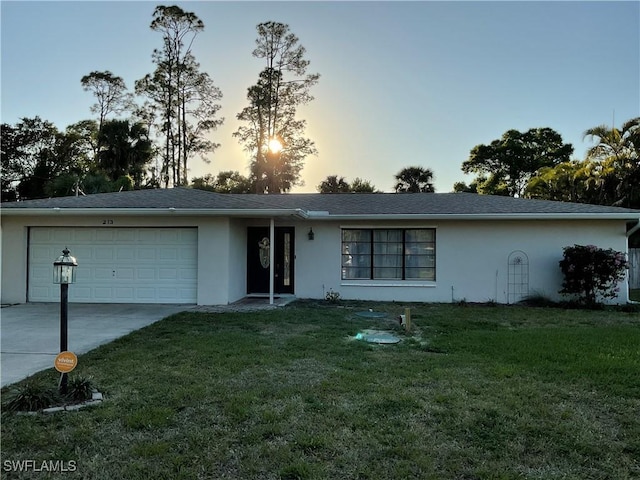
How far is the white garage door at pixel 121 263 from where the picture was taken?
11.0m

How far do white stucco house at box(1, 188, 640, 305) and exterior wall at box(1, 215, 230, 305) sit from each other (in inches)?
1.0

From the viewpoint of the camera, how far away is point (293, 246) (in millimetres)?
12625

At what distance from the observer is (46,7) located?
9.29 m

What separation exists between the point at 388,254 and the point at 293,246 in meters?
2.69

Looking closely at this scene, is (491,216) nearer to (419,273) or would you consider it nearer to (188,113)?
(419,273)

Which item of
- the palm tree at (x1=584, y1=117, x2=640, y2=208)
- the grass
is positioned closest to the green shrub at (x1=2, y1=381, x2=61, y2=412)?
the grass

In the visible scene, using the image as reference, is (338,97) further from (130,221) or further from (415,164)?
(415,164)

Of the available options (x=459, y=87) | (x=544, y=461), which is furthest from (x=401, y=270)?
(x=544, y=461)

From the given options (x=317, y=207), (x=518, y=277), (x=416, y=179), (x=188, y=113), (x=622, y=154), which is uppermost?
(x=188, y=113)

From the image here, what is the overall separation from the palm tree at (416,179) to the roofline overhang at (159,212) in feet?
66.8

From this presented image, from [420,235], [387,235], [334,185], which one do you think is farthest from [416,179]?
[387,235]

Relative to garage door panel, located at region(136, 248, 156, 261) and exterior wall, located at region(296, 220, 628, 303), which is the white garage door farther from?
exterior wall, located at region(296, 220, 628, 303)

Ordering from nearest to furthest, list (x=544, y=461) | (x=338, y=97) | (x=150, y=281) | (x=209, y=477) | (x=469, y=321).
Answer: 1. (x=209, y=477)
2. (x=544, y=461)
3. (x=469, y=321)
4. (x=150, y=281)
5. (x=338, y=97)

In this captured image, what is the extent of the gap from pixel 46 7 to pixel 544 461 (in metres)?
11.5
